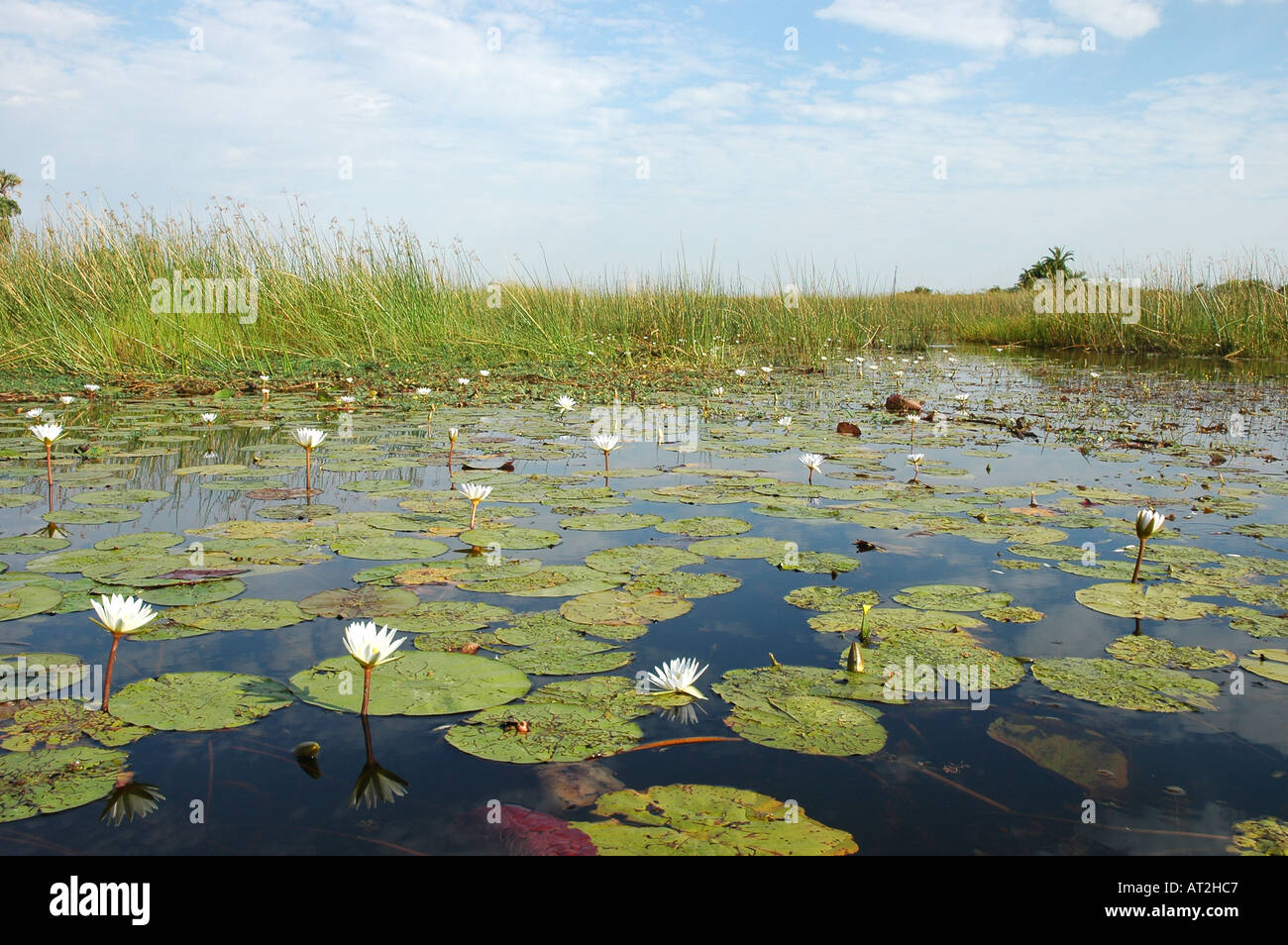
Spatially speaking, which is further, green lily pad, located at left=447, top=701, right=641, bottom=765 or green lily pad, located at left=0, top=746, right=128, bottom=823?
green lily pad, located at left=447, top=701, right=641, bottom=765

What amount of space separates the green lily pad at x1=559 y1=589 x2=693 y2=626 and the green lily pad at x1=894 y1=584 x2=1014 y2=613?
65 centimetres

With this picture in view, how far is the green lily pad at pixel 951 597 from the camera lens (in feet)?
7.74

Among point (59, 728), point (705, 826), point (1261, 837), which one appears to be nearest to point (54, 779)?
point (59, 728)

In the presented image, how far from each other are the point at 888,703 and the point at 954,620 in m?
0.57

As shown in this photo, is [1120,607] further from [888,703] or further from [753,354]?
[753,354]

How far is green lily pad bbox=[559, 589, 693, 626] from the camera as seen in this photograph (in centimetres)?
222

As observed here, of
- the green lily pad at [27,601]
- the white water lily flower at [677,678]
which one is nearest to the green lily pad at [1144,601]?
the white water lily flower at [677,678]

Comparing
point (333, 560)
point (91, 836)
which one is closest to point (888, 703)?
point (91, 836)

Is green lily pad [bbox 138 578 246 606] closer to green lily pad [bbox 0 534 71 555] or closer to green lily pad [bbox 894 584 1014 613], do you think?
green lily pad [bbox 0 534 71 555]

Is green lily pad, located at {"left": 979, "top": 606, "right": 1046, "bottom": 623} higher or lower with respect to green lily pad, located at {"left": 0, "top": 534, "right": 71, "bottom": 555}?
lower

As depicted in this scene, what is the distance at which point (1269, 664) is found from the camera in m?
1.97

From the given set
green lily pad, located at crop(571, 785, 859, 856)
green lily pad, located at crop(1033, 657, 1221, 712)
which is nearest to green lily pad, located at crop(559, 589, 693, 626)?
green lily pad, located at crop(571, 785, 859, 856)

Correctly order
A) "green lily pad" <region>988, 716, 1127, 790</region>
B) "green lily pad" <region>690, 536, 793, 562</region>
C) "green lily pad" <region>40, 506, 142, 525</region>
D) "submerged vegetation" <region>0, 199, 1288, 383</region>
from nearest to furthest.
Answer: "green lily pad" <region>988, 716, 1127, 790</region> → "green lily pad" <region>690, 536, 793, 562</region> → "green lily pad" <region>40, 506, 142, 525</region> → "submerged vegetation" <region>0, 199, 1288, 383</region>

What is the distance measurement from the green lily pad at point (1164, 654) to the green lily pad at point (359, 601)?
1.81 meters
